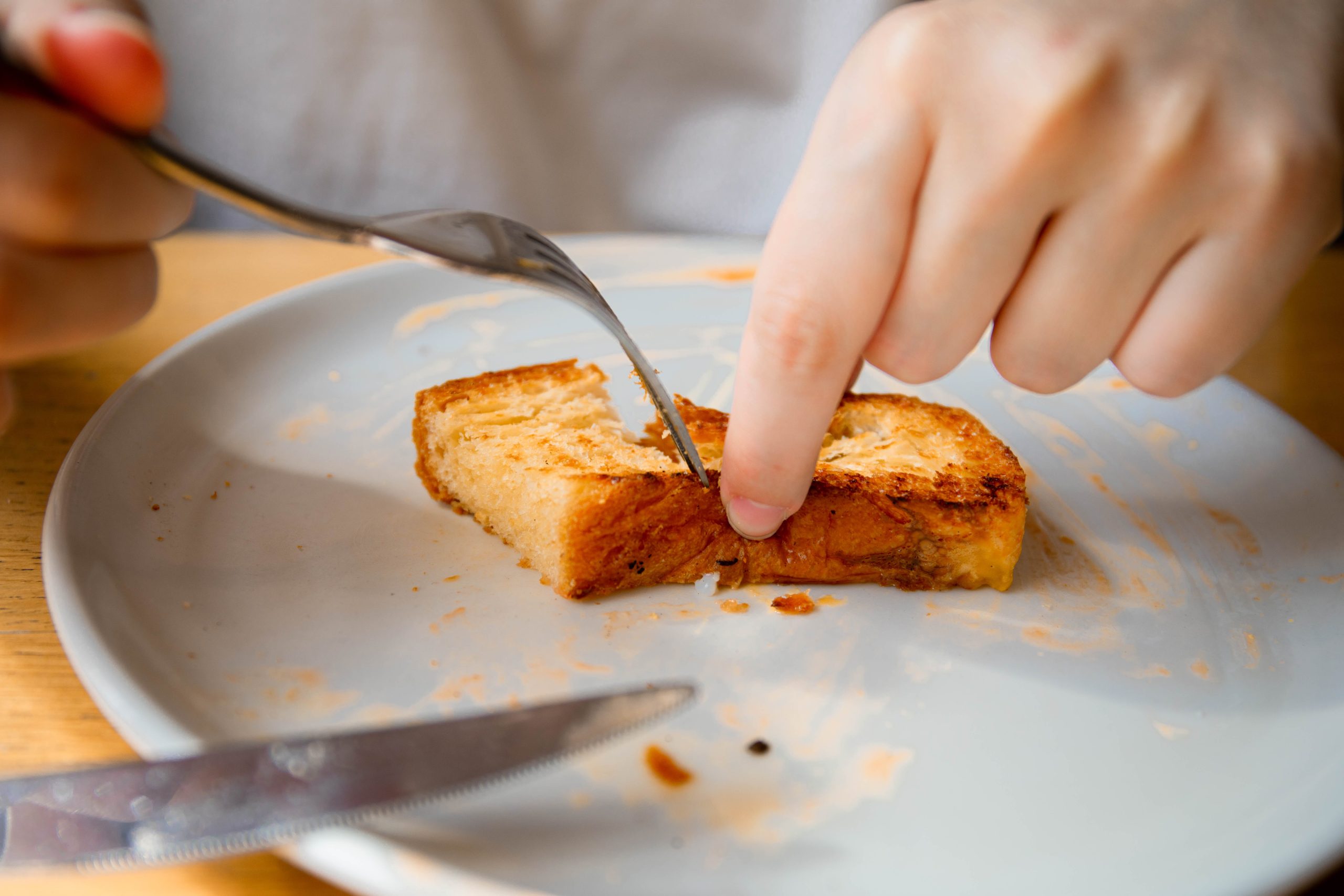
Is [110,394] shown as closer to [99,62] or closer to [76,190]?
[76,190]

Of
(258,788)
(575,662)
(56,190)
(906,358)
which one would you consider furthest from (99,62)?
(906,358)

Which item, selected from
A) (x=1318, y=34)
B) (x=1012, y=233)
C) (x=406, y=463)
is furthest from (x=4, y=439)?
(x=1318, y=34)

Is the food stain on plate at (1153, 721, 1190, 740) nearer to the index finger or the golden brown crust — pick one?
the golden brown crust

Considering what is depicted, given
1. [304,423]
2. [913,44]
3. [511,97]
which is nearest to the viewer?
[913,44]

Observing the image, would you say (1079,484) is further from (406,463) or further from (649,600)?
(406,463)

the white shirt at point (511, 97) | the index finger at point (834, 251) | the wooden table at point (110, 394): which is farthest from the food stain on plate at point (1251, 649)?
the white shirt at point (511, 97)

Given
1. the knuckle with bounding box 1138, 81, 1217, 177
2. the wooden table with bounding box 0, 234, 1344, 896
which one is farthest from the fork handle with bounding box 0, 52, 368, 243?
the knuckle with bounding box 1138, 81, 1217, 177
